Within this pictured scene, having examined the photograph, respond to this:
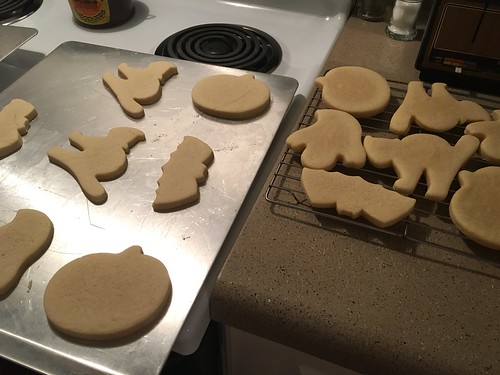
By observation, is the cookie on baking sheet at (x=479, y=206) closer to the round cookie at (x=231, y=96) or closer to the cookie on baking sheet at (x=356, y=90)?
the cookie on baking sheet at (x=356, y=90)

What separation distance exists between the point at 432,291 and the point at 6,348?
1.53ft

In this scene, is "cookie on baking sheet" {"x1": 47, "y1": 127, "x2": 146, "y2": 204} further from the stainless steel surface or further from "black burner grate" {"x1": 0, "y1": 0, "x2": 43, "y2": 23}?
"black burner grate" {"x1": 0, "y1": 0, "x2": 43, "y2": 23}

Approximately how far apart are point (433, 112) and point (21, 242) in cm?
61

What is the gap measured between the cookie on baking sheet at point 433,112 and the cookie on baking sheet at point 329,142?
7 cm

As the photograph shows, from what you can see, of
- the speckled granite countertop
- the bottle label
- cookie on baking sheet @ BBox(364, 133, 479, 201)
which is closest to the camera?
the speckled granite countertop

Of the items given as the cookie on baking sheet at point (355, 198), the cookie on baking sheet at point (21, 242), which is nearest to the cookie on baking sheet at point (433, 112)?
the cookie on baking sheet at point (355, 198)

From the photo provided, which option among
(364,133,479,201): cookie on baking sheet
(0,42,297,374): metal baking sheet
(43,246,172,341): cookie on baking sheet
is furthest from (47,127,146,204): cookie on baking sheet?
(364,133,479,201): cookie on baking sheet

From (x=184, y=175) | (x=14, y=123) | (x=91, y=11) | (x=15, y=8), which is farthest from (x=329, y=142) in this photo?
(x=15, y=8)

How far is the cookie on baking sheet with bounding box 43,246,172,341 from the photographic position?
0.50 m

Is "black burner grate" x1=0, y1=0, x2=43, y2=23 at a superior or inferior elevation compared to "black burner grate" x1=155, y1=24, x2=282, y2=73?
inferior

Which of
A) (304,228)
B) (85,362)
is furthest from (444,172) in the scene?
(85,362)

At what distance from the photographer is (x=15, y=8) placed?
107 cm

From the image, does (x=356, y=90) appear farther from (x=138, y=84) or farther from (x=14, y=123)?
(x=14, y=123)

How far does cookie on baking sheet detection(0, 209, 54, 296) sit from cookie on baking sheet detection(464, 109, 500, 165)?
1.97 feet
